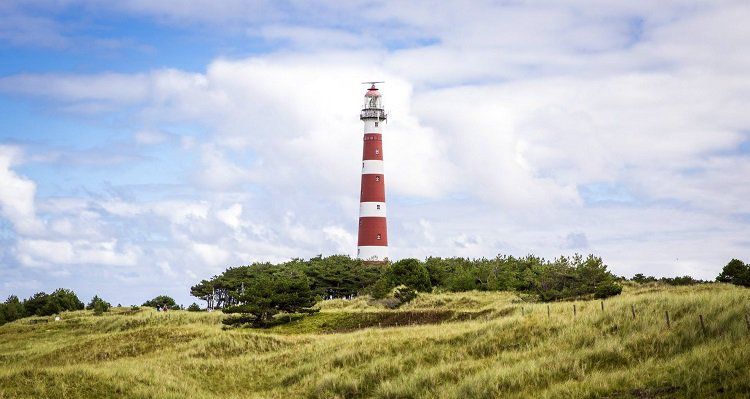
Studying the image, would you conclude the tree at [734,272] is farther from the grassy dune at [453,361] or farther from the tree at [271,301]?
the tree at [271,301]

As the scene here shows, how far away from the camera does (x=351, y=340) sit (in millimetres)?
32281

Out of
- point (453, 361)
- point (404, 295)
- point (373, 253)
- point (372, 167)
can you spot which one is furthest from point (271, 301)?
point (453, 361)

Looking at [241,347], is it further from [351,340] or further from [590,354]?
[590,354]

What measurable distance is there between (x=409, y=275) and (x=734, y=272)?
2936 cm

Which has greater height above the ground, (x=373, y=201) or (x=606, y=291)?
(x=373, y=201)

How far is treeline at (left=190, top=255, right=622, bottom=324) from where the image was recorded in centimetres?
5453

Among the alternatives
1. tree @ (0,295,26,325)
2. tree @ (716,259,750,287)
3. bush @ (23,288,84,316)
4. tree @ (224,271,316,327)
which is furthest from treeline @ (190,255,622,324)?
tree @ (0,295,26,325)

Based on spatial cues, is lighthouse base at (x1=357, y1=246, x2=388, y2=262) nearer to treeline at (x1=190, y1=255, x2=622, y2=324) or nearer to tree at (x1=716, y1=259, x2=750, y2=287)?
treeline at (x1=190, y1=255, x2=622, y2=324)

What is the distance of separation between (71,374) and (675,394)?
63.0ft

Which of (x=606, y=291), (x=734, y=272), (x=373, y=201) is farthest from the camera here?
(x=373, y=201)

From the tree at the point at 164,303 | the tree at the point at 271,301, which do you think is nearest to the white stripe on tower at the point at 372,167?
the tree at the point at 271,301

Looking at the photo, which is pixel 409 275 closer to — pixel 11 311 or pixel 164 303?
pixel 164 303

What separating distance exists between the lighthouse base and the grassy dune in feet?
128

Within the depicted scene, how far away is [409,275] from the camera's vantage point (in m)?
69.4
